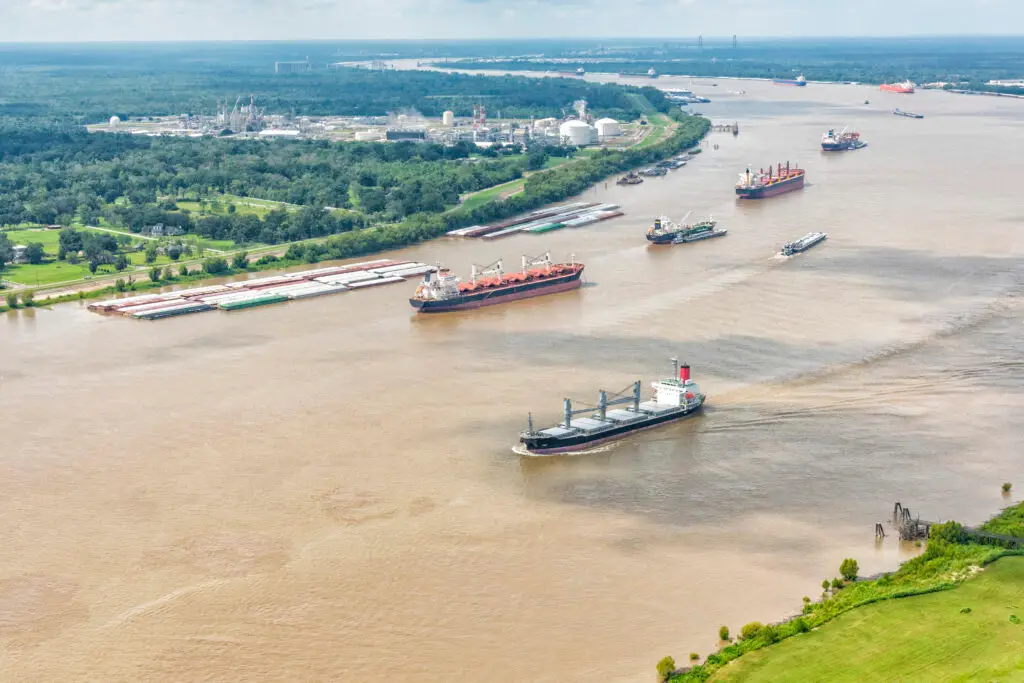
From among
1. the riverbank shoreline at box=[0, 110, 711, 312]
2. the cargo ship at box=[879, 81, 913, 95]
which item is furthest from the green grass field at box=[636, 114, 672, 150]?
the cargo ship at box=[879, 81, 913, 95]

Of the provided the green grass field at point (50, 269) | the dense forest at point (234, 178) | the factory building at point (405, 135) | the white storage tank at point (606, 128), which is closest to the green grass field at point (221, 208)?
the dense forest at point (234, 178)

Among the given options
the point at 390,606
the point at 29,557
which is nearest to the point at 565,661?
the point at 390,606

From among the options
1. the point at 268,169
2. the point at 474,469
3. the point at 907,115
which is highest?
the point at 907,115

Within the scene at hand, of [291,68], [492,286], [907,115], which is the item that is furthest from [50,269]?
[291,68]

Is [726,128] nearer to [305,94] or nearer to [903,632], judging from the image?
[305,94]

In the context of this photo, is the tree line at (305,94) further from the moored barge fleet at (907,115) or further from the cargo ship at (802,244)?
the cargo ship at (802,244)

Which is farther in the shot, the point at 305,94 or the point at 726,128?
the point at 305,94
